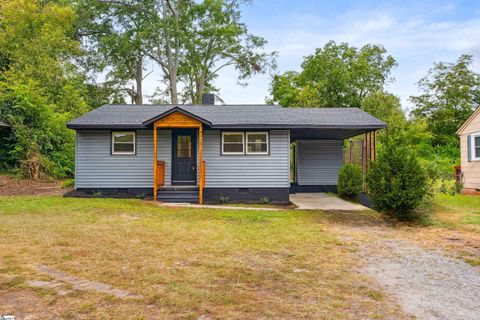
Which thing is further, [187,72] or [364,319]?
[187,72]

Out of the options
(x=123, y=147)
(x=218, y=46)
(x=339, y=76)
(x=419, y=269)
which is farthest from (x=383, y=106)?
(x=419, y=269)

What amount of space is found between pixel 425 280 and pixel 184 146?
9224mm

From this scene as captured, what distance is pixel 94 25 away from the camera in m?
25.8

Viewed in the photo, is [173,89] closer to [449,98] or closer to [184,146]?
[184,146]

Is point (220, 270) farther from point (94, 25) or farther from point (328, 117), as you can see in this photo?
point (94, 25)

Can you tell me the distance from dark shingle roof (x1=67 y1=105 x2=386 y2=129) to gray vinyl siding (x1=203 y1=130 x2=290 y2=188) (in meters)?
0.57

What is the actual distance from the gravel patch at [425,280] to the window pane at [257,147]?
245 inches

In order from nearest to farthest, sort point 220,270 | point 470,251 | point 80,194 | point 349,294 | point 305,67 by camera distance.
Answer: point 349,294 → point 220,270 → point 470,251 → point 80,194 → point 305,67

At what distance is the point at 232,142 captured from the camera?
1170cm

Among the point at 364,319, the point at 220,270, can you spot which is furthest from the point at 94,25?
the point at 364,319

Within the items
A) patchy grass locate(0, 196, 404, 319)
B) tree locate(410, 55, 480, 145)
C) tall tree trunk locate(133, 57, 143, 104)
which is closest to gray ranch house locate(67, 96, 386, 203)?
patchy grass locate(0, 196, 404, 319)

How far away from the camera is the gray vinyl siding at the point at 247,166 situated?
11.5m

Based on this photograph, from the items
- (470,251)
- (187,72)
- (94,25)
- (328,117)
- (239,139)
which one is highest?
(94,25)

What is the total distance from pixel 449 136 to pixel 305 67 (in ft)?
42.8
